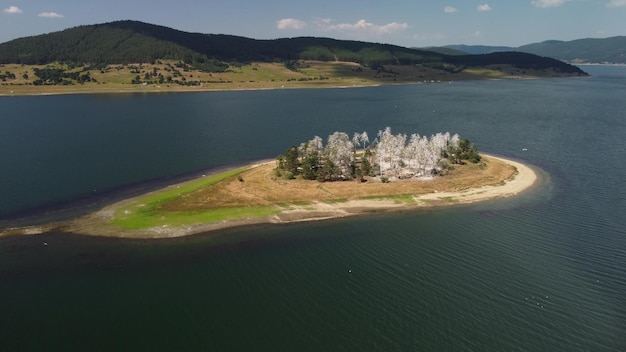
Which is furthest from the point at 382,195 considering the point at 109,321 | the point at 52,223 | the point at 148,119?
the point at 148,119

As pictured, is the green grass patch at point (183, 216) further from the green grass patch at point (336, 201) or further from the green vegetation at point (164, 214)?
the green grass patch at point (336, 201)

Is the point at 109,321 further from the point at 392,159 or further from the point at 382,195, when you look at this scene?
the point at 392,159

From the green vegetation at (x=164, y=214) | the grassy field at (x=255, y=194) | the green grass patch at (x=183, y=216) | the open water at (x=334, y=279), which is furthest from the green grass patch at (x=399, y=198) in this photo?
the green vegetation at (x=164, y=214)

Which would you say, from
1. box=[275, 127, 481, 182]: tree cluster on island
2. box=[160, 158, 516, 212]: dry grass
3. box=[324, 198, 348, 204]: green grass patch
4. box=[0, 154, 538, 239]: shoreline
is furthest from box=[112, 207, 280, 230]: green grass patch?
box=[275, 127, 481, 182]: tree cluster on island

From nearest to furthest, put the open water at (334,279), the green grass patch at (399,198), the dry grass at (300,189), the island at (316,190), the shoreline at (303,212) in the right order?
the open water at (334,279) < the shoreline at (303,212) < the island at (316,190) < the dry grass at (300,189) < the green grass patch at (399,198)


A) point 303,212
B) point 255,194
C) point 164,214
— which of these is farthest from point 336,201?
point 164,214
